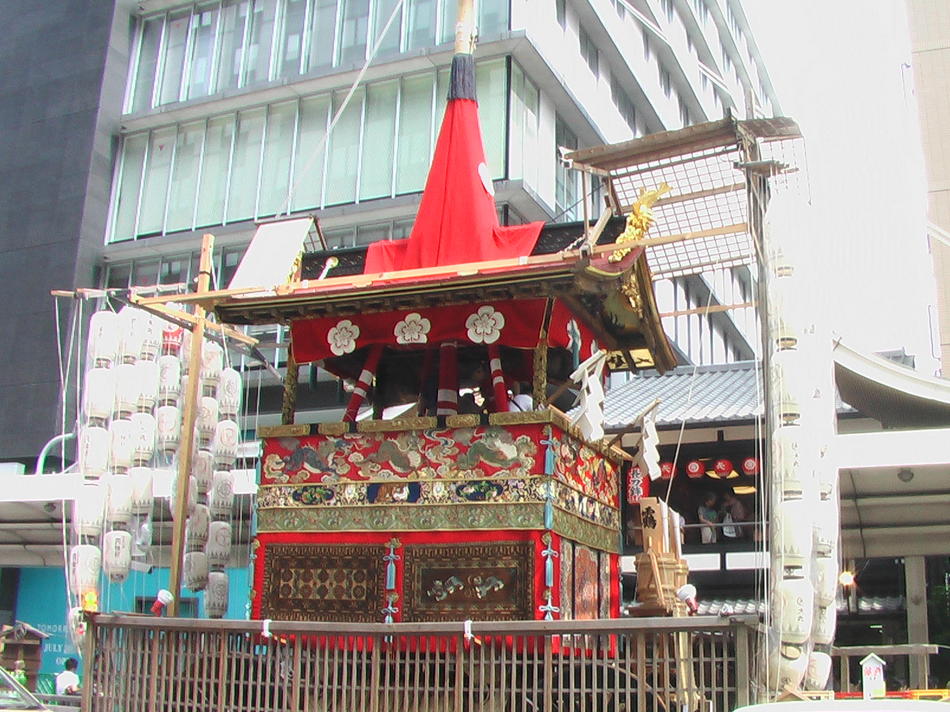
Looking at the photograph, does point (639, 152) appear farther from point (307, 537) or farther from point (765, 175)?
point (307, 537)

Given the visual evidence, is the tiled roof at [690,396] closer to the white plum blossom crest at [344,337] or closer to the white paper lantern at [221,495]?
the white plum blossom crest at [344,337]

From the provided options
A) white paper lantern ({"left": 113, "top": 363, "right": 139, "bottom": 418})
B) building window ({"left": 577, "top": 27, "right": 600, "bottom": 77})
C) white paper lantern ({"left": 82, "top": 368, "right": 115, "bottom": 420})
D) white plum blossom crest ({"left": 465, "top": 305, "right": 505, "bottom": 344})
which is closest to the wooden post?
white plum blossom crest ({"left": 465, "top": 305, "right": 505, "bottom": 344})

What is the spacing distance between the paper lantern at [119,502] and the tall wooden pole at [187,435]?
555mm

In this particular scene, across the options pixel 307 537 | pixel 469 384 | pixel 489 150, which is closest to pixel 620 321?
pixel 469 384

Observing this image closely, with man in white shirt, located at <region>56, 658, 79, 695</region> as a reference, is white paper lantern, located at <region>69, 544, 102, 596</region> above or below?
above

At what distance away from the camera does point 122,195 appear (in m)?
26.2

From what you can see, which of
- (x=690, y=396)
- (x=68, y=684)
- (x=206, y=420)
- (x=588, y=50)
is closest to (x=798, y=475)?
(x=690, y=396)

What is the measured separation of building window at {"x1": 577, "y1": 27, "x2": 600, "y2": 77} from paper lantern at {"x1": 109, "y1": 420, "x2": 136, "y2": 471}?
16.0m

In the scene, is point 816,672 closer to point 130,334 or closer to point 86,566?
point 86,566

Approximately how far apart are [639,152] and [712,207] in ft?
5.34

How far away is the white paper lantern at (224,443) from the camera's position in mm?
12797

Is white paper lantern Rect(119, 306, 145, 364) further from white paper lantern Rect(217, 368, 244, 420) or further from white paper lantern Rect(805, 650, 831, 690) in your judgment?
white paper lantern Rect(805, 650, 831, 690)

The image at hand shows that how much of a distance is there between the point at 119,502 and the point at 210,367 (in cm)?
185

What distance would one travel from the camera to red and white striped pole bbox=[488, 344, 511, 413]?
10273 mm
